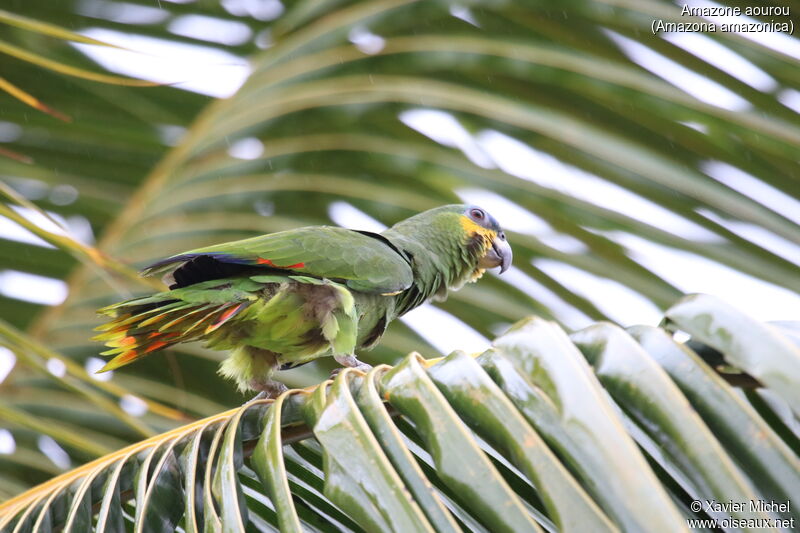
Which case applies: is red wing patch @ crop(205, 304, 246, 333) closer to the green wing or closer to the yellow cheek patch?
the green wing

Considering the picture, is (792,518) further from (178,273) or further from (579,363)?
(178,273)

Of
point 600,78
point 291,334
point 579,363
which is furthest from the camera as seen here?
point 291,334

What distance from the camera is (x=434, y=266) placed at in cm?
299

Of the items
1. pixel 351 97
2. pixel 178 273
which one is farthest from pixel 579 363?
pixel 351 97

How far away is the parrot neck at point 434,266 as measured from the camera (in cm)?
292

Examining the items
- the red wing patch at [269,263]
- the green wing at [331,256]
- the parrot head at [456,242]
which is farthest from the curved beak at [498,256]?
the red wing patch at [269,263]

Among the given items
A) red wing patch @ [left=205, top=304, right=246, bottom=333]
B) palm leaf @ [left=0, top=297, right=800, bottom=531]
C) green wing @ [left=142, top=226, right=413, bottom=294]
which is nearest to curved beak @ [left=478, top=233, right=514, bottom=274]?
green wing @ [left=142, top=226, right=413, bottom=294]

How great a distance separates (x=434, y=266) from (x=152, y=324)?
1.16 metres

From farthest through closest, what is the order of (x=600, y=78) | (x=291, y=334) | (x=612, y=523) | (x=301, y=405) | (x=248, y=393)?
(x=248, y=393) → (x=291, y=334) → (x=600, y=78) → (x=301, y=405) → (x=612, y=523)

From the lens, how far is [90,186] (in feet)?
9.73

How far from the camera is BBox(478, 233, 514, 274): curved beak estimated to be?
3.04 meters

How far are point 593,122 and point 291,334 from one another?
40.1 inches

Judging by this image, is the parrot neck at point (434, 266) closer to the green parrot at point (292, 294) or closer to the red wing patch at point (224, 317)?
the green parrot at point (292, 294)

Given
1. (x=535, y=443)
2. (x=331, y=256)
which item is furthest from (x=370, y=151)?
(x=535, y=443)
